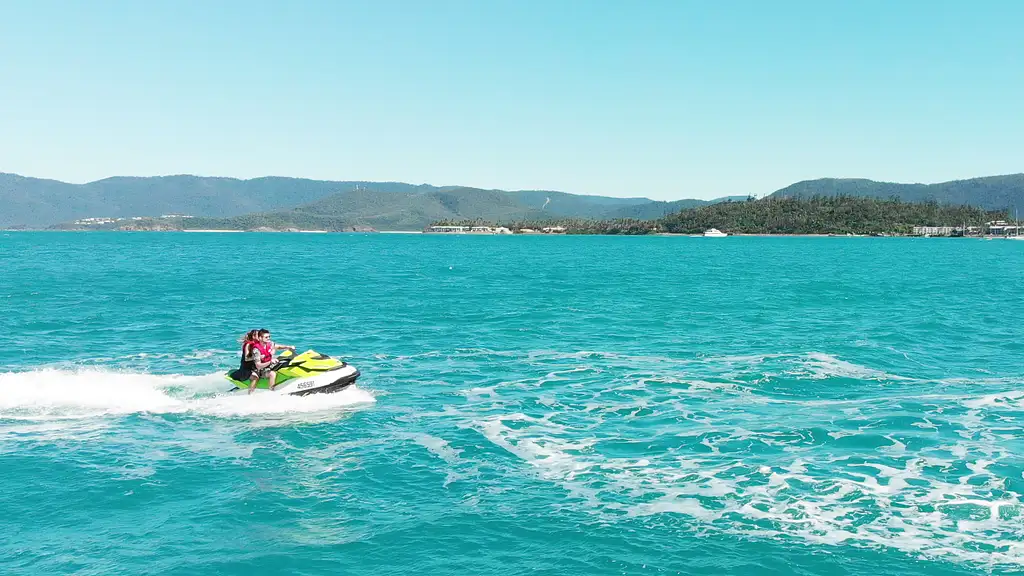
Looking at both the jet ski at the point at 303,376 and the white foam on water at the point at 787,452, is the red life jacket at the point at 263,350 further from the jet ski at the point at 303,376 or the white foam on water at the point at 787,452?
the white foam on water at the point at 787,452

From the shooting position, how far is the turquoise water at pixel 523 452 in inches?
660

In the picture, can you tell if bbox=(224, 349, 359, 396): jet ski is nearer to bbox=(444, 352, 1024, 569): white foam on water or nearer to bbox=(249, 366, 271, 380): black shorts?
bbox=(249, 366, 271, 380): black shorts

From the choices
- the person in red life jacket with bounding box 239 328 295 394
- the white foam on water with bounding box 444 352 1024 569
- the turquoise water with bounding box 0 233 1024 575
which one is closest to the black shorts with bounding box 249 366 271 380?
the person in red life jacket with bounding box 239 328 295 394

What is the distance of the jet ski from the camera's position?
29031 mm

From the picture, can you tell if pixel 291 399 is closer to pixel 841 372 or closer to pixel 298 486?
pixel 298 486

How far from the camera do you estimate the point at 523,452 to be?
23875 millimetres

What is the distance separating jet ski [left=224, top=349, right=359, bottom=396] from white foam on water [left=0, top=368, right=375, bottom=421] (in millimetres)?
274

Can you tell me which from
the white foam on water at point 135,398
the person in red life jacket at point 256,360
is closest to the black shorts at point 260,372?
the person in red life jacket at point 256,360

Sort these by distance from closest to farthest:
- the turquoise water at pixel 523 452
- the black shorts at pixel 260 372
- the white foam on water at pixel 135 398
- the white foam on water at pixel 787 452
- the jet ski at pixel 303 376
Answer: the turquoise water at pixel 523 452 < the white foam on water at pixel 787 452 < the white foam on water at pixel 135 398 < the black shorts at pixel 260 372 < the jet ski at pixel 303 376

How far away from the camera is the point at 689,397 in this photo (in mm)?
30688

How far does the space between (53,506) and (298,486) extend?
5.59 metres

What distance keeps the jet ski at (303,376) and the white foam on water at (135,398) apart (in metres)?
0.27

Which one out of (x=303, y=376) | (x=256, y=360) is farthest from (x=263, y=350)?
(x=303, y=376)

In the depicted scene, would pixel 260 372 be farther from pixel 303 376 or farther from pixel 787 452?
pixel 787 452
